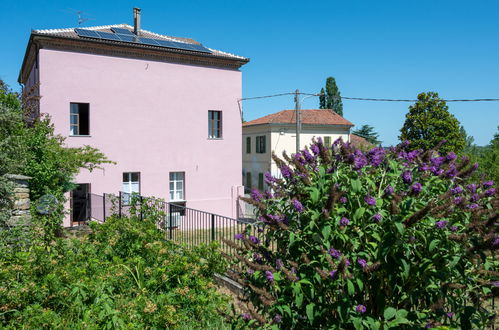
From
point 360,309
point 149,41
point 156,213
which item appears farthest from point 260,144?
point 360,309

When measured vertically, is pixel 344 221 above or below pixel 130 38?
below

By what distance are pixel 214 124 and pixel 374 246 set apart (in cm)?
1834

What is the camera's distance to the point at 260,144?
38.2 meters

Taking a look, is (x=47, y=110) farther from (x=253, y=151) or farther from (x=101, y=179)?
(x=253, y=151)

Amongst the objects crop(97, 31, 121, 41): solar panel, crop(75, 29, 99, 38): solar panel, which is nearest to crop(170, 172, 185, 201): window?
crop(97, 31, 121, 41): solar panel

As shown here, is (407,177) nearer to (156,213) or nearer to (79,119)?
(156,213)

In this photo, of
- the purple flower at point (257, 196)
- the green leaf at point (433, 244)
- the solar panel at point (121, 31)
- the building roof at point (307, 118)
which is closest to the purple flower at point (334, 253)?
the green leaf at point (433, 244)

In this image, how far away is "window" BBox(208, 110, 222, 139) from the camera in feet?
67.5

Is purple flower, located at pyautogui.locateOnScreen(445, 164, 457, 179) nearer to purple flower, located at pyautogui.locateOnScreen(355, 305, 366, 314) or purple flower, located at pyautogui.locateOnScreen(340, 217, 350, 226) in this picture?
purple flower, located at pyautogui.locateOnScreen(340, 217, 350, 226)

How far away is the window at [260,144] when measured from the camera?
3770 centimetres

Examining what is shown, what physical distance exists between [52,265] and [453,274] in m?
5.36

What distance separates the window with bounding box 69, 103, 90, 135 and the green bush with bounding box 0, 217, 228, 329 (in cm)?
1049

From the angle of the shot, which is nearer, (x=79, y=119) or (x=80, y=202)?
(x=79, y=119)

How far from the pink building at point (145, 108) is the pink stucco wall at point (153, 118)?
42 mm
